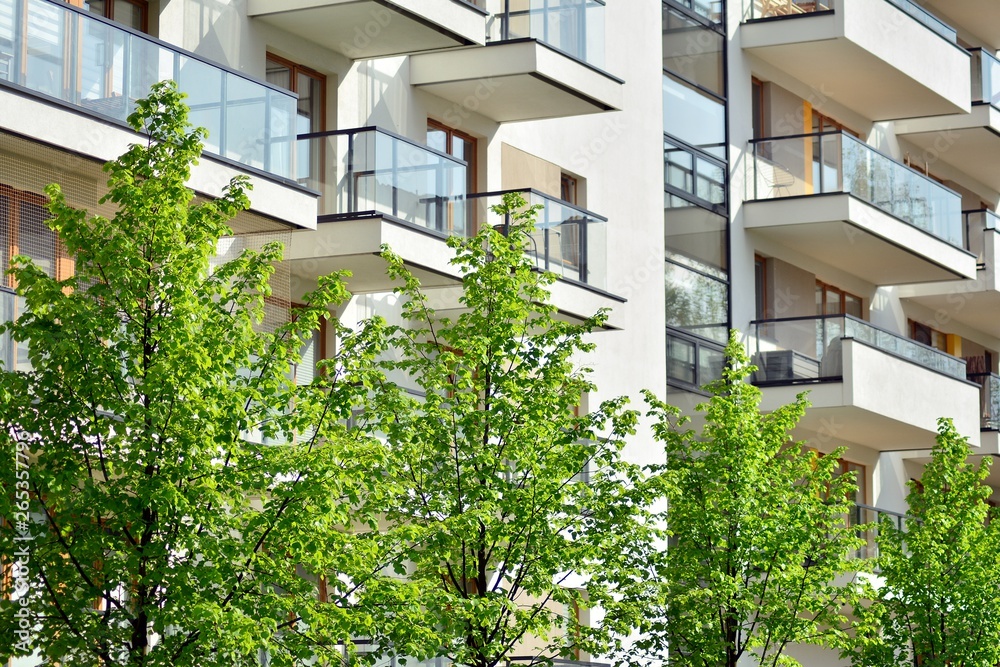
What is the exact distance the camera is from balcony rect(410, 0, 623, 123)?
74.5 ft

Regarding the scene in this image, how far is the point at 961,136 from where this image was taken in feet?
118

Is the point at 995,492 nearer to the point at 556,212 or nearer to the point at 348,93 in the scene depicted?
the point at 556,212

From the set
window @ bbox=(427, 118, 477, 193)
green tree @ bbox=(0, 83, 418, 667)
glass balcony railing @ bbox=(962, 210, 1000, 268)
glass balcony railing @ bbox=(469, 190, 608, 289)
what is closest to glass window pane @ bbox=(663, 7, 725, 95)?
window @ bbox=(427, 118, 477, 193)

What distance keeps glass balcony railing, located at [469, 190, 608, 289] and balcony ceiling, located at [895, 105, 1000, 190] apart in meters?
13.6

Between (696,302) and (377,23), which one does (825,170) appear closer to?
(696,302)

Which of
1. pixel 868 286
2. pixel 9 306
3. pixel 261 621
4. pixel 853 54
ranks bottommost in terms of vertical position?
pixel 261 621

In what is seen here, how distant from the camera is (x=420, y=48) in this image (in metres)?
21.5

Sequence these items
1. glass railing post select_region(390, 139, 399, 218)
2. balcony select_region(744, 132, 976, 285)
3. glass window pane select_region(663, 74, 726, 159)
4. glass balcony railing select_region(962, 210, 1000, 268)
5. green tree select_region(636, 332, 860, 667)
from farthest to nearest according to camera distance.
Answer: glass balcony railing select_region(962, 210, 1000, 268), balcony select_region(744, 132, 976, 285), glass window pane select_region(663, 74, 726, 159), glass railing post select_region(390, 139, 399, 218), green tree select_region(636, 332, 860, 667)

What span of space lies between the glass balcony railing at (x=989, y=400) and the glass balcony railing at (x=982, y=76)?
5.32 metres

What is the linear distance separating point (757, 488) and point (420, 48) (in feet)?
21.3

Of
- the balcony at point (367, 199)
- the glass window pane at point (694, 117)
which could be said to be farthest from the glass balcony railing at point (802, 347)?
the balcony at point (367, 199)

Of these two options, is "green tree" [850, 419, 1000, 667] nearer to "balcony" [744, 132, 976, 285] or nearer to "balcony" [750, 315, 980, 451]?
"balcony" [750, 315, 980, 451]

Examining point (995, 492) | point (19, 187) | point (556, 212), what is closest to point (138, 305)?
point (19, 187)

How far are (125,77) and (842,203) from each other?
14909mm
